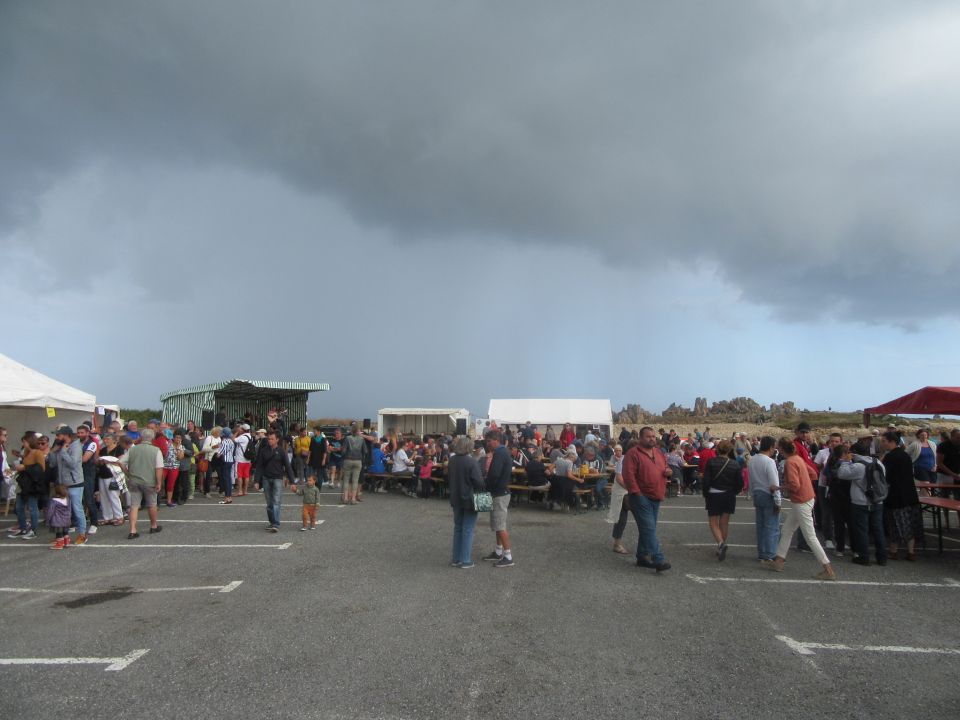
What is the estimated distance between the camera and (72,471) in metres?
8.78

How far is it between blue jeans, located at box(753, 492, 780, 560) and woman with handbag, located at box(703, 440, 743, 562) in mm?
310

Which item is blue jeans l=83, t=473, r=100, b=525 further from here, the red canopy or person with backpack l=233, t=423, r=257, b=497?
the red canopy

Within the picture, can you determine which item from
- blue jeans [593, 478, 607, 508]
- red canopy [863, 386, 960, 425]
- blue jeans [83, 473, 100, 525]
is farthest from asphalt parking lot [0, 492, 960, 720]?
blue jeans [593, 478, 607, 508]

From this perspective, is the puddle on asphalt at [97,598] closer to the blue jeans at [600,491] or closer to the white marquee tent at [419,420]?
the blue jeans at [600,491]

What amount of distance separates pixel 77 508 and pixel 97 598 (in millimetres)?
3433

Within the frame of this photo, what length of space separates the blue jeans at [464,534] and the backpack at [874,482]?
201 inches

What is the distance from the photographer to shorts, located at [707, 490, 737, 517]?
7.88 metres

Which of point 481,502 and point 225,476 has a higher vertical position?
point 481,502

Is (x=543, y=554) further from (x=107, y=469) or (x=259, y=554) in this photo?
(x=107, y=469)

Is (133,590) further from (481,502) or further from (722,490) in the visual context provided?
(722,490)

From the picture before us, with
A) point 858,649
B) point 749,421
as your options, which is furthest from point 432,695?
point 749,421

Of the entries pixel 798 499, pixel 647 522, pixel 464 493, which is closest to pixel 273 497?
pixel 464 493

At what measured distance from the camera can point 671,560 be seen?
25.8 feet

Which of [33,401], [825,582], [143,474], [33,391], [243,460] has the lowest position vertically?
[825,582]
